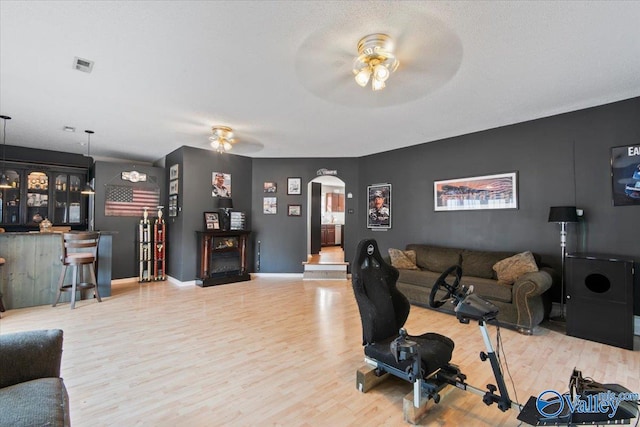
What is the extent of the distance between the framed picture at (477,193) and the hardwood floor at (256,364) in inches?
74.9

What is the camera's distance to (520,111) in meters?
3.86

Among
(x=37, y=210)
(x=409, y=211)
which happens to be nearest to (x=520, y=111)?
(x=409, y=211)

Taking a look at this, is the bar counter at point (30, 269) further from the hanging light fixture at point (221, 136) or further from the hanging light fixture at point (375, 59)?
the hanging light fixture at point (375, 59)

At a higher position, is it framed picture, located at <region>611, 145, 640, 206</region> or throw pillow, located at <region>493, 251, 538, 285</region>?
framed picture, located at <region>611, 145, 640, 206</region>

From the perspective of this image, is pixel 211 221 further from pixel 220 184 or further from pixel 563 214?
pixel 563 214

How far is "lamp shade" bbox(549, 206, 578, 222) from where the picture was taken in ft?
11.6

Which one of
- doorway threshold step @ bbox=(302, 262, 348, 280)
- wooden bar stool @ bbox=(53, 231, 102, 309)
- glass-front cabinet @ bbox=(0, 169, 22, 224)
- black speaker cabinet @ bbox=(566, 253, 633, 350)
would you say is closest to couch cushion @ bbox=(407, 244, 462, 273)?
black speaker cabinet @ bbox=(566, 253, 633, 350)

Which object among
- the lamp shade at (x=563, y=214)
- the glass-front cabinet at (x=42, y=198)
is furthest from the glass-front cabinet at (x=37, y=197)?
the lamp shade at (x=563, y=214)

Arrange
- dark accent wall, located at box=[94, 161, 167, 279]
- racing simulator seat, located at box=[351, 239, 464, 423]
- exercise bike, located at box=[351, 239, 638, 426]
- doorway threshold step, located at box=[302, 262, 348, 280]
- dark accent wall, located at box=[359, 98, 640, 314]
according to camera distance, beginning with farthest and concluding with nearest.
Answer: doorway threshold step, located at box=[302, 262, 348, 280] → dark accent wall, located at box=[94, 161, 167, 279] → dark accent wall, located at box=[359, 98, 640, 314] → racing simulator seat, located at box=[351, 239, 464, 423] → exercise bike, located at box=[351, 239, 638, 426]

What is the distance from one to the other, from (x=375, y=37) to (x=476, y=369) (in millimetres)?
2928

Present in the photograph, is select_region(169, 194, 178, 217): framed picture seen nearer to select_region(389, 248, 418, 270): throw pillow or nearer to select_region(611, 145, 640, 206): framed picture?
select_region(389, 248, 418, 270): throw pillow

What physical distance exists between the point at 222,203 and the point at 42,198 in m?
3.96

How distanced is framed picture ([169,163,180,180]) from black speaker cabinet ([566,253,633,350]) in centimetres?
670

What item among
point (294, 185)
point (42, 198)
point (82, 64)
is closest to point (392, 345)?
point (82, 64)
